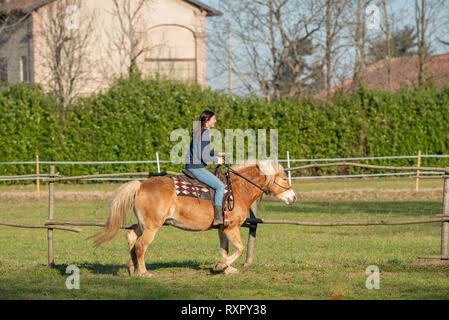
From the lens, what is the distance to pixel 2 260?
10.8 m

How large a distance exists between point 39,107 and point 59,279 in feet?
61.5

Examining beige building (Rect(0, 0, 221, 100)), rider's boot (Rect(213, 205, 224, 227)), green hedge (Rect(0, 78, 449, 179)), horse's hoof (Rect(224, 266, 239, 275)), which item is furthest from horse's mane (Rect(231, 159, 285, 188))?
beige building (Rect(0, 0, 221, 100))

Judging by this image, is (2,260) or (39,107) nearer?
(2,260)

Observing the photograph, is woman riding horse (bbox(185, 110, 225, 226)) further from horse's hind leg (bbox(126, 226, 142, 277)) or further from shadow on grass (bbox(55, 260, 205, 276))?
shadow on grass (bbox(55, 260, 205, 276))

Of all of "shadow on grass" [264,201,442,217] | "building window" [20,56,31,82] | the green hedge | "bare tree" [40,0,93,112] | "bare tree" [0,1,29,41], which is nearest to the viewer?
"shadow on grass" [264,201,442,217]

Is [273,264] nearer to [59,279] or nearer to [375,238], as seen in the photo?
[59,279]

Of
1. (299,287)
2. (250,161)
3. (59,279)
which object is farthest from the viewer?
(250,161)

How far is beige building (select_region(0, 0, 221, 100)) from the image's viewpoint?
30219mm

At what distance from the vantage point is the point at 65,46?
30766mm

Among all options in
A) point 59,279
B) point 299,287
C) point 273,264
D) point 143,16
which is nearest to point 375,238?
point 273,264

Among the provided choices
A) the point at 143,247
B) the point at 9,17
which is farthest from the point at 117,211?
the point at 9,17

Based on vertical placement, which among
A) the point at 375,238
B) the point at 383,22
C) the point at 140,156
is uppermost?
the point at 383,22

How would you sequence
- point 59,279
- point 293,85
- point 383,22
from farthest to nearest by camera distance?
1. point 383,22
2. point 293,85
3. point 59,279

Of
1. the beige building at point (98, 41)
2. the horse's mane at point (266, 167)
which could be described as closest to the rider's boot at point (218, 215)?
the horse's mane at point (266, 167)
